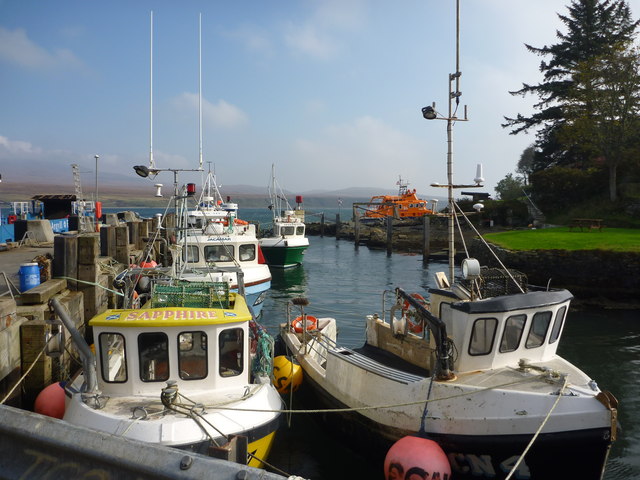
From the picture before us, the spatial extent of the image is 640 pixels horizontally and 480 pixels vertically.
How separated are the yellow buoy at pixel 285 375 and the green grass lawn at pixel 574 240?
17.6 metres

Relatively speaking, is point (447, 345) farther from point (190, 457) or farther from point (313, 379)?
point (190, 457)

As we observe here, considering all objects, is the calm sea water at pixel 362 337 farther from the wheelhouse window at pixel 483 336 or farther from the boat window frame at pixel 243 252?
the wheelhouse window at pixel 483 336

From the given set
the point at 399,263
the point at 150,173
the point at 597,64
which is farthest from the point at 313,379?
the point at 597,64

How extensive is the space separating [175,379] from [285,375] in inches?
177

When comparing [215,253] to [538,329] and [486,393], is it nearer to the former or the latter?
[538,329]

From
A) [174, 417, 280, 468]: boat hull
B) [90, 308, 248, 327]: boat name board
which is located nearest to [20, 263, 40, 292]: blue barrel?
[90, 308, 248, 327]: boat name board

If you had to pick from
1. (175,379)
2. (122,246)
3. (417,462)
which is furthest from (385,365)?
(122,246)

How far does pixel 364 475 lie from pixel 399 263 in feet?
110

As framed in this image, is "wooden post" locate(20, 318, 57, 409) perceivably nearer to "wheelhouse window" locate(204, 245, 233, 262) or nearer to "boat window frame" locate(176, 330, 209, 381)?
"boat window frame" locate(176, 330, 209, 381)

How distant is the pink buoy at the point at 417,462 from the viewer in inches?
296

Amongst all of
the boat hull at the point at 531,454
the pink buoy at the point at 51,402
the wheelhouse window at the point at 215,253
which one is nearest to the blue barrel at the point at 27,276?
the pink buoy at the point at 51,402

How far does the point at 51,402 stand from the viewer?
30.4ft

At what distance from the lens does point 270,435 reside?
8.62 m

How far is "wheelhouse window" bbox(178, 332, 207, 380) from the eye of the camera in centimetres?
822
